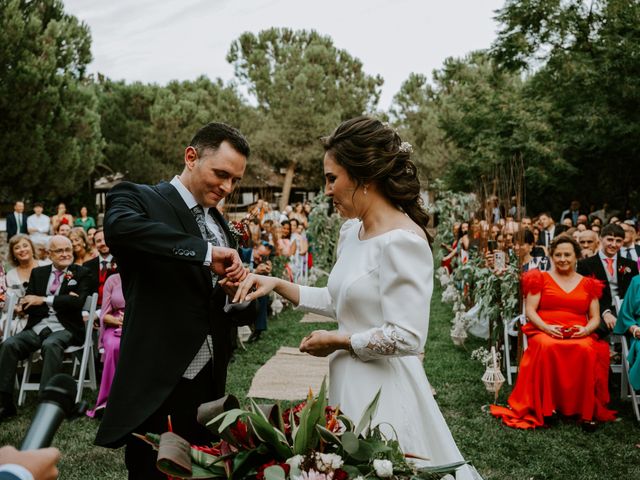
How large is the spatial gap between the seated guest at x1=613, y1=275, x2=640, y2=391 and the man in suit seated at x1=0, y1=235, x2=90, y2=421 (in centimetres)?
569

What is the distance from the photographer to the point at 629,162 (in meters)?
17.8

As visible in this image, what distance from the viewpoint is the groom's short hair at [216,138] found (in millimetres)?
2756

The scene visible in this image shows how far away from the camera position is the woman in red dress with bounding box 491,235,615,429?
598 centimetres

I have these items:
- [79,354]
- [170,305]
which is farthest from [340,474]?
[79,354]

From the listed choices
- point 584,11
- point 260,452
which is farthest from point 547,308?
point 584,11

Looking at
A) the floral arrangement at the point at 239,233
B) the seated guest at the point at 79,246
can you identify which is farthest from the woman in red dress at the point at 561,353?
the seated guest at the point at 79,246

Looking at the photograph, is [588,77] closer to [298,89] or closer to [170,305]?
[170,305]

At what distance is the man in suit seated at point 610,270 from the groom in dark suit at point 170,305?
5.44 metres

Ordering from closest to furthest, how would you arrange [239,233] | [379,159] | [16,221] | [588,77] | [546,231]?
[379,159] → [239,233] → [546,231] → [588,77] → [16,221]

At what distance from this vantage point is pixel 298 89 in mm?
35156

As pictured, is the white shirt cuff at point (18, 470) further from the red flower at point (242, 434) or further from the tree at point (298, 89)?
the tree at point (298, 89)

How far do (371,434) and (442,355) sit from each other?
7049mm

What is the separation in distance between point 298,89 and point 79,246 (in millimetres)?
28846

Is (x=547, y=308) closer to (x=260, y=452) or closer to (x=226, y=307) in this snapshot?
(x=226, y=307)
